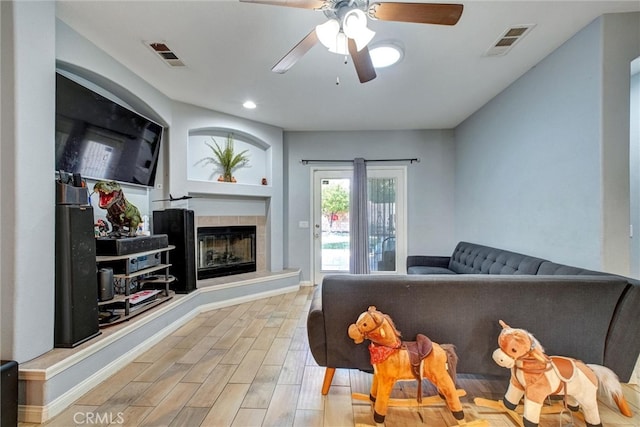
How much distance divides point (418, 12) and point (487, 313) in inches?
67.9

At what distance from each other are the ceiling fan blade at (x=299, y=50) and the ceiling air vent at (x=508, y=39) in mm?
1503

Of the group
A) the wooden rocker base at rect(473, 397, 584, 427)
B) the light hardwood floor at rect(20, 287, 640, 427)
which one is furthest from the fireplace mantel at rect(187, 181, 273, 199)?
the wooden rocker base at rect(473, 397, 584, 427)

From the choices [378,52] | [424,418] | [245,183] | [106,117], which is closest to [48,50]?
[106,117]

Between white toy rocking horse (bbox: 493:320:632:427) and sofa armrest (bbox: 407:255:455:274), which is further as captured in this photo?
sofa armrest (bbox: 407:255:455:274)

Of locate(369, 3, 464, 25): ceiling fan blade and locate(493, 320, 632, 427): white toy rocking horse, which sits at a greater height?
locate(369, 3, 464, 25): ceiling fan blade

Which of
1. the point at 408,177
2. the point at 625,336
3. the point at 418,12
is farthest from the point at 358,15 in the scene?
the point at 408,177

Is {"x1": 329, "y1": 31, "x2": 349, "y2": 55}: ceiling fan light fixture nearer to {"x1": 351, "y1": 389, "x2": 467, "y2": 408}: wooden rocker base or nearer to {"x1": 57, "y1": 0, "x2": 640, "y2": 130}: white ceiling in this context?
{"x1": 57, "y1": 0, "x2": 640, "y2": 130}: white ceiling

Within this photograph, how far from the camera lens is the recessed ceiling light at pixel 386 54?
2.23m

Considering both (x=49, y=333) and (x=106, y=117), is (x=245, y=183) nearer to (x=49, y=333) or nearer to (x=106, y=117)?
(x=106, y=117)

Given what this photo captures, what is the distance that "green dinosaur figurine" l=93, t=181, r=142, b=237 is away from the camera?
2.31 metres

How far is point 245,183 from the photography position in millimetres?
4316

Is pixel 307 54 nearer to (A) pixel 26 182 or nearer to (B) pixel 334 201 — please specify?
(A) pixel 26 182

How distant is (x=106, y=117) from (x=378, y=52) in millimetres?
2423

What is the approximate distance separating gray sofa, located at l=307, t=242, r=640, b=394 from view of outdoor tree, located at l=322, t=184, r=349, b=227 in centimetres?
302
